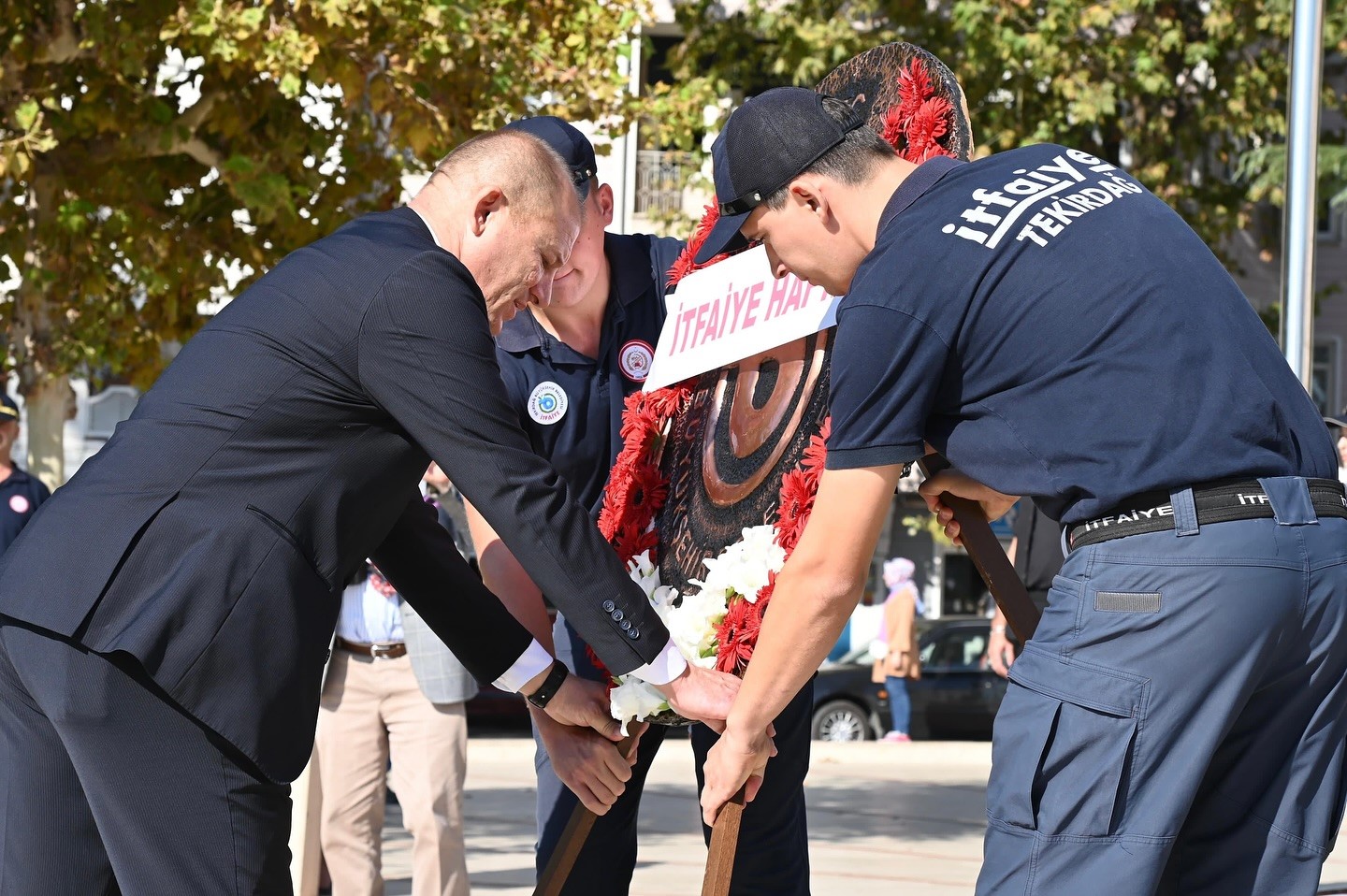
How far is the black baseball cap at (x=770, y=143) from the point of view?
10.2 ft

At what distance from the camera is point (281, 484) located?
9.45 ft

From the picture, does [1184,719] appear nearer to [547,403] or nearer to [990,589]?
[990,589]

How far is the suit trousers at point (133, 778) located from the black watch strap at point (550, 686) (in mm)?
983

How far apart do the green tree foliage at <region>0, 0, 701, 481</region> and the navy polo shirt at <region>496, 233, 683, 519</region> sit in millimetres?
4780

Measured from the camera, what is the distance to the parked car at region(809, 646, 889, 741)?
16281 millimetres

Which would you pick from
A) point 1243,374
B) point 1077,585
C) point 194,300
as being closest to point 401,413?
point 1077,585

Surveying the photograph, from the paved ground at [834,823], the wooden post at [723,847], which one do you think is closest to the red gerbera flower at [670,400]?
the wooden post at [723,847]

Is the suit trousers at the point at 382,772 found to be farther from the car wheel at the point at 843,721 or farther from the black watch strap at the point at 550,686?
the car wheel at the point at 843,721

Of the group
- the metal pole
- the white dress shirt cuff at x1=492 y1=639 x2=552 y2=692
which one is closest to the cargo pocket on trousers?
the white dress shirt cuff at x1=492 y1=639 x2=552 y2=692

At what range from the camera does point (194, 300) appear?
10445mm

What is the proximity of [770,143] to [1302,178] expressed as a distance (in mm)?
6280

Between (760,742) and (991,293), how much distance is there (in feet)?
3.72

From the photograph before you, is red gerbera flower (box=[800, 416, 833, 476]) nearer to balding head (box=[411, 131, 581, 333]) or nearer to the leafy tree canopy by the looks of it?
balding head (box=[411, 131, 581, 333])

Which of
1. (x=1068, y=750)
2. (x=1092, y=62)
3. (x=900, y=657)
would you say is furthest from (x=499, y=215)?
(x=1092, y=62)
